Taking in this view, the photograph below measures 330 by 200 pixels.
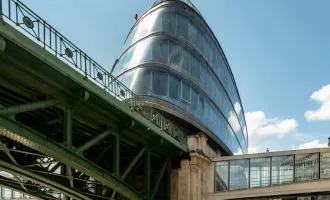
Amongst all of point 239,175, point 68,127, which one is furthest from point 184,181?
point 68,127

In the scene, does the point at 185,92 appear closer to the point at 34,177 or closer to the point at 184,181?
the point at 184,181

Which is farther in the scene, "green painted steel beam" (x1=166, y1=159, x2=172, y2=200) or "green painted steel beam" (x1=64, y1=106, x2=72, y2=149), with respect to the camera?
"green painted steel beam" (x1=166, y1=159, x2=172, y2=200)

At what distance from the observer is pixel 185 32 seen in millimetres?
28156

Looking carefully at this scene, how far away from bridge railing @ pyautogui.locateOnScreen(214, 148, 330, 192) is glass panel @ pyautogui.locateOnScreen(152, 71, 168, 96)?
6.08 metres

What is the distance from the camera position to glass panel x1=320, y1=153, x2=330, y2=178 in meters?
20.0

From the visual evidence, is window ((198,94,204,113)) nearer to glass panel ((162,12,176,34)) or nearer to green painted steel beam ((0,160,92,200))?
glass panel ((162,12,176,34))

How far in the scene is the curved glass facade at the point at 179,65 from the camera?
25.8 metres

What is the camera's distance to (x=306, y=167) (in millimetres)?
20297

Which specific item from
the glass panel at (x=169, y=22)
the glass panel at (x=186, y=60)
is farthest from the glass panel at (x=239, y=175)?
the glass panel at (x=169, y=22)

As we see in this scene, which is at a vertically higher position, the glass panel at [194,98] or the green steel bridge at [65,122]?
the glass panel at [194,98]

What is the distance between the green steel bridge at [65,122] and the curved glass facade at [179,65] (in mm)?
6114

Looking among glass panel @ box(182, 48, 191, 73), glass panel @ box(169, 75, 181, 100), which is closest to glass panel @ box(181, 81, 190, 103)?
glass panel @ box(169, 75, 181, 100)

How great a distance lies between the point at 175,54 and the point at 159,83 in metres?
2.48

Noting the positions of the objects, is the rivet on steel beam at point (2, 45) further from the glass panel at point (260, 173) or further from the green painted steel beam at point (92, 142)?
the glass panel at point (260, 173)
